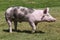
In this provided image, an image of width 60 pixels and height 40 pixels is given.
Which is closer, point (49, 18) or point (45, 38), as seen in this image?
point (45, 38)

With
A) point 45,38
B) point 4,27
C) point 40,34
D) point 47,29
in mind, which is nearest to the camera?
point 45,38

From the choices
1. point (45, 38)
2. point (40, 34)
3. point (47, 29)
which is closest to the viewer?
point (45, 38)

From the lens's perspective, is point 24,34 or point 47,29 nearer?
point 24,34

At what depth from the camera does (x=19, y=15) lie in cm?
1398

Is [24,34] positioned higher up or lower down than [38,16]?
lower down

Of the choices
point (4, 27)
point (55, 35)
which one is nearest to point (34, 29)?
point (55, 35)

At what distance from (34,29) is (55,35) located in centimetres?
121

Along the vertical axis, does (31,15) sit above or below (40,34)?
above

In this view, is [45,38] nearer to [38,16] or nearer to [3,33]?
[38,16]

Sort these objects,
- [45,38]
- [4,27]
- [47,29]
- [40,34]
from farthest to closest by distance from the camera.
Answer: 1. [4,27]
2. [47,29]
3. [40,34]
4. [45,38]

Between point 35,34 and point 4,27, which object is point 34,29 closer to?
point 35,34

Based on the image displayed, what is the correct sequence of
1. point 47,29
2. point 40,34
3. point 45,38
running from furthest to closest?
point 47,29 < point 40,34 < point 45,38

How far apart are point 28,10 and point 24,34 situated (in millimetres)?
1283

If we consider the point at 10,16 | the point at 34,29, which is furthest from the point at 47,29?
the point at 10,16
